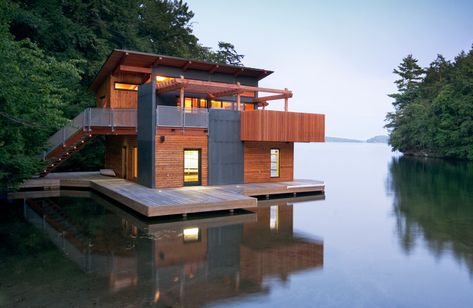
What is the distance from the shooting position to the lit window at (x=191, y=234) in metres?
10.9

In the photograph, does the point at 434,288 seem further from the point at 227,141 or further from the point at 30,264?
the point at 227,141

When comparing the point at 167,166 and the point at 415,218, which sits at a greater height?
the point at 167,166

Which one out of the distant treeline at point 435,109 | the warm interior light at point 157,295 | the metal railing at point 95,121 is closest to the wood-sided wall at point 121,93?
the metal railing at point 95,121

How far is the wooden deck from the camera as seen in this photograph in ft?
43.4

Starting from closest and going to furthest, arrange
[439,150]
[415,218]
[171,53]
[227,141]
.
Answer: [415,218]
[227,141]
[171,53]
[439,150]

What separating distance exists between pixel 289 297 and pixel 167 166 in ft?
36.7

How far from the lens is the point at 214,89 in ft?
64.7

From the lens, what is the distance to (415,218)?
14.9 m

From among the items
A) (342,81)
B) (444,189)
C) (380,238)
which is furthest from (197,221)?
(342,81)

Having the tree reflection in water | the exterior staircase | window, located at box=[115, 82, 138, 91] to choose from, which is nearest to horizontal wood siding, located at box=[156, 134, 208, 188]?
the exterior staircase

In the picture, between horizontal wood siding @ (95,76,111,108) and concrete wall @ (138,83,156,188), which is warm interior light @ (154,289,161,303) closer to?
concrete wall @ (138,83,156,188)

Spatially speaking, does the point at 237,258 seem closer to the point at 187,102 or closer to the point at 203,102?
the point at 187,102

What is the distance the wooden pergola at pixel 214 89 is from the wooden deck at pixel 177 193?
4172 mm

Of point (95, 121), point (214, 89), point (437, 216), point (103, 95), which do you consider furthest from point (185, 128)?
point (437, 216)
